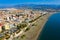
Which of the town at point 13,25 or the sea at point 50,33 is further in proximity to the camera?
the town at point 13,25

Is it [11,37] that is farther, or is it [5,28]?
[5,28]

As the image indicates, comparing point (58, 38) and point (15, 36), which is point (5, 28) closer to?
point (15, 36)

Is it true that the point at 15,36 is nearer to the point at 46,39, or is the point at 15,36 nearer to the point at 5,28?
the point at 46,39

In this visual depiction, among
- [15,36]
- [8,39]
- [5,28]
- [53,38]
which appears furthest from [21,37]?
[5,28]

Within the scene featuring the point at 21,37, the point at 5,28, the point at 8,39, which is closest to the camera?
the point at 8,39

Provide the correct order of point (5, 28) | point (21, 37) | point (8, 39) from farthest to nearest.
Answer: point (5, 28), point (21, 37), point (8, 39)

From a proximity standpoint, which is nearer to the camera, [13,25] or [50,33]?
[50,33]

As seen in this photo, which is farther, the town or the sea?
the town

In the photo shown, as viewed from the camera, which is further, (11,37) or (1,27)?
(1,27)

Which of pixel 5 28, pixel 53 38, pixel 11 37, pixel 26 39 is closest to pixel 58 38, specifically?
pixel 53 38
